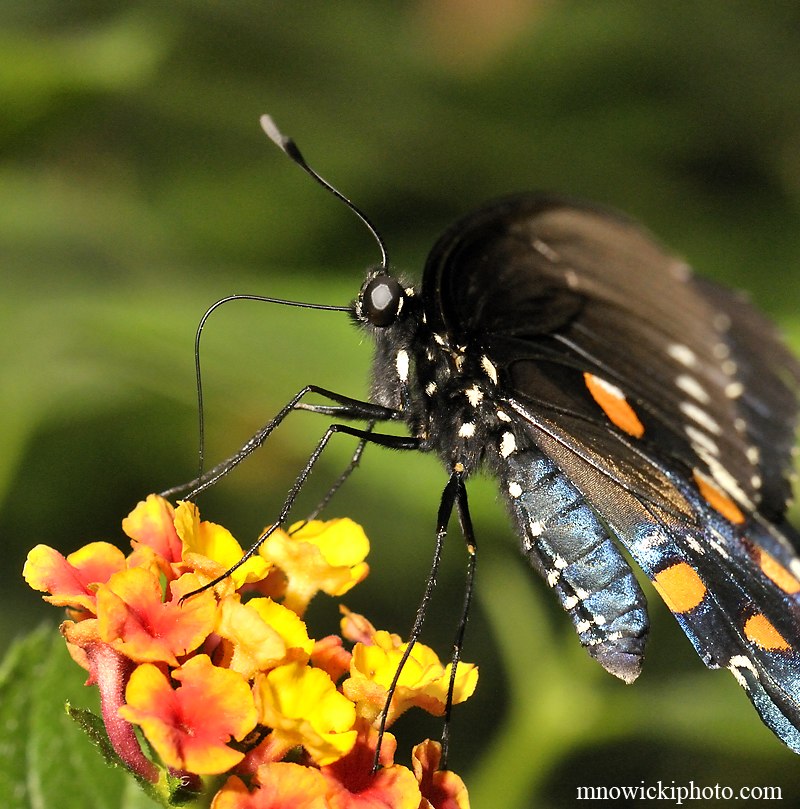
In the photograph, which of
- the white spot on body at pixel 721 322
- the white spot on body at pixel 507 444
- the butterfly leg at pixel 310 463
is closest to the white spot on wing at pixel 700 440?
the white spot on body at pixel 721 322

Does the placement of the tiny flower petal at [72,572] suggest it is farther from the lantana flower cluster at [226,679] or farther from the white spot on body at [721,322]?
the white spot on body at [721,322]

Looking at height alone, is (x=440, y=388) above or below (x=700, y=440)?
below

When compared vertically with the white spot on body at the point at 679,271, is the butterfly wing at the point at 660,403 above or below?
below

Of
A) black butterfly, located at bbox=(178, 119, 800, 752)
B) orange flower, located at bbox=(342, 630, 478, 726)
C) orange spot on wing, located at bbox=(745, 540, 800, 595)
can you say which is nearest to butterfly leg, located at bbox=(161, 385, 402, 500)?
black butterfly, located at bbox=(178, 119, 800, 752)

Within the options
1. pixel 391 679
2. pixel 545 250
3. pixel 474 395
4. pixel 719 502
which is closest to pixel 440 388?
pixel 474 395

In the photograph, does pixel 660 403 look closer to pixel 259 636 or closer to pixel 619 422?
pixel 619 422

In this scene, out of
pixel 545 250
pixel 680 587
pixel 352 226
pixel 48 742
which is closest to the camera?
pixel 48 742
